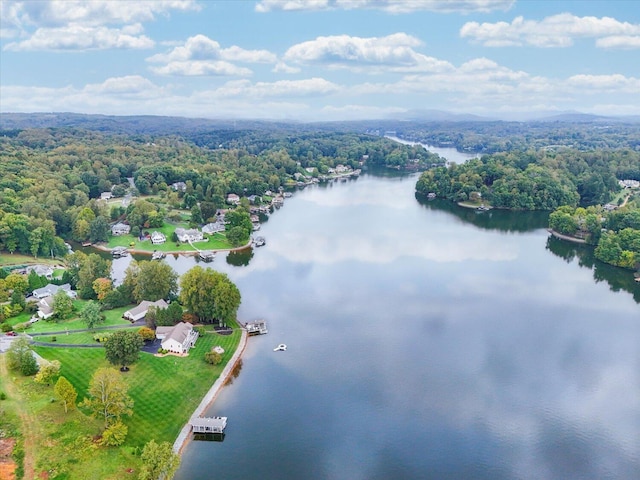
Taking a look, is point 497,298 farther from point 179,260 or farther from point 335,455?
point 179,260

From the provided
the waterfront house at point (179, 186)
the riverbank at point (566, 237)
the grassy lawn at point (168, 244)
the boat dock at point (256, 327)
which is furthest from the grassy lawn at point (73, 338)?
the riverbank at point (566, 237)

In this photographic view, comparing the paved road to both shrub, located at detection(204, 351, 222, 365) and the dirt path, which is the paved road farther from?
shrub, located at detection(204, 351, 222, 365)

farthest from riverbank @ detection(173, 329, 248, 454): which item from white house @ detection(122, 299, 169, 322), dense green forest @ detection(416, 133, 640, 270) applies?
dense green forest @ detection(416, 133, 640, 270)

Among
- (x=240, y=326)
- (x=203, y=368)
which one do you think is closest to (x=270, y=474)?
(x=203, y=368)

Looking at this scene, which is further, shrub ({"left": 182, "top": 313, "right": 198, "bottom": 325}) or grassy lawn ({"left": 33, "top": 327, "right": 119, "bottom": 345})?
shrub ({"left": 182, "top": 313, "right": 198, "bottom": 325})

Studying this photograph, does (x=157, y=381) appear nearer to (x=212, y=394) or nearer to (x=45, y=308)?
(x=212, y=394)

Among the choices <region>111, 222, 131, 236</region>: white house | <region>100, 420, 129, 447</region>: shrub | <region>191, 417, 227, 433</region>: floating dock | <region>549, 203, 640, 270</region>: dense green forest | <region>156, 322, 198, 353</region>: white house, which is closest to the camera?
<region>100, 420, 129, 447</region>: shrub
